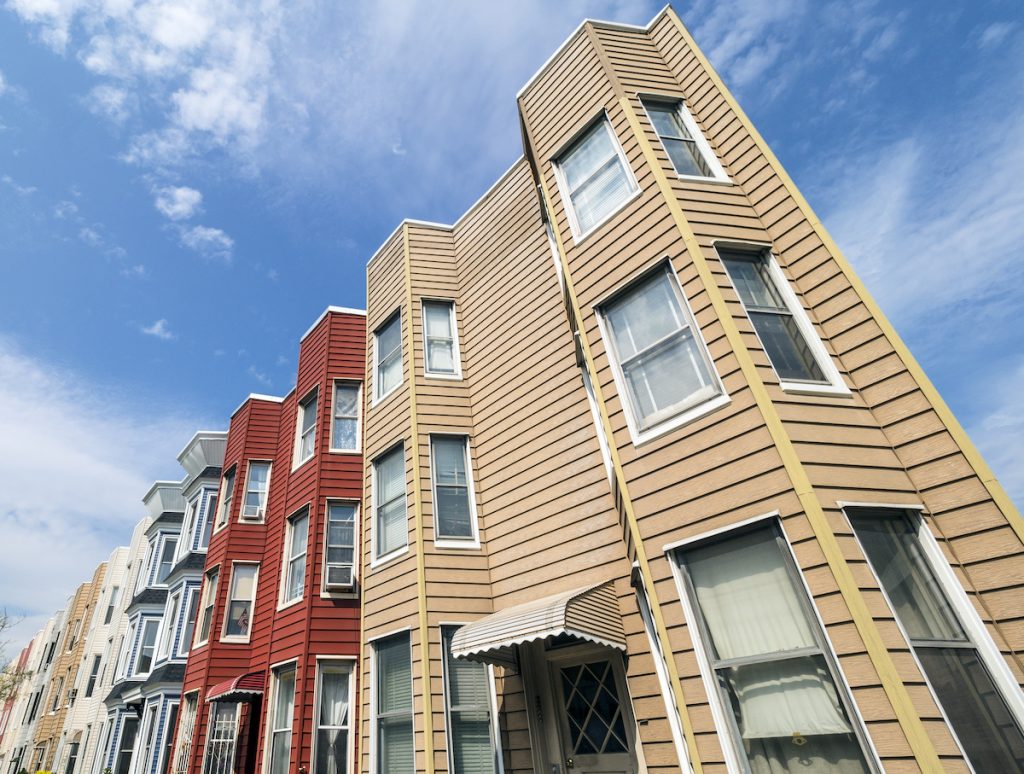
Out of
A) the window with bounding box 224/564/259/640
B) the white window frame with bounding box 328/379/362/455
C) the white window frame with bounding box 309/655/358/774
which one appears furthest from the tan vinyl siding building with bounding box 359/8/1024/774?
the window with bounding box 224/564/259/640

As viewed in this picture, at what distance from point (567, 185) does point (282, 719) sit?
1036cm

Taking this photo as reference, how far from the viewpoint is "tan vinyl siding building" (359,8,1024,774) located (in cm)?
431

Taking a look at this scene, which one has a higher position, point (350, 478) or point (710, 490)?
point (350, 478)

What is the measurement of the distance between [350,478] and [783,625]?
9.34m

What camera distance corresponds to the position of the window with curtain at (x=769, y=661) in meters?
4.04

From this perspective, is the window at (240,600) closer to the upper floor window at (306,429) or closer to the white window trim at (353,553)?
the upper floor window at (306,429)

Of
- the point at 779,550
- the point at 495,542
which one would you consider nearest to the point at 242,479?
the point at 495,542

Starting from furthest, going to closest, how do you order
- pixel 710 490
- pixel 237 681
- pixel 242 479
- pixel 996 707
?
pixel 242 479
pixel 237 681
pixel 710 490
pixel 996 707

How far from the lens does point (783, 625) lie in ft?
14.5

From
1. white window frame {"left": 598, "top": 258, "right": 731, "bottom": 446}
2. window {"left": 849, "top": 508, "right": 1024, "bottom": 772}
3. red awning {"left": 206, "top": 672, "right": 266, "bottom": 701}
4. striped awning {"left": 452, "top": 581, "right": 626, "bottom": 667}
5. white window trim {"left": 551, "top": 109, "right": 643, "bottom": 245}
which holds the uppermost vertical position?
white window trim {"left": 551, "top": 109, "right": 643, "bottom": 245}

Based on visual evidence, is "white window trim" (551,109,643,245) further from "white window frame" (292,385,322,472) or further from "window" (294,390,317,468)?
"window" (294,390,317,468)

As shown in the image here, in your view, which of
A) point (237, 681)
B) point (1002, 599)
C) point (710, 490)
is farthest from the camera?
point (237, 681)

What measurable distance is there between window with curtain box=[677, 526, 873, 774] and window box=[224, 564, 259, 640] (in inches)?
490

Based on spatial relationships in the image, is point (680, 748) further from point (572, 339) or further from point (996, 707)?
point (572, 339)
